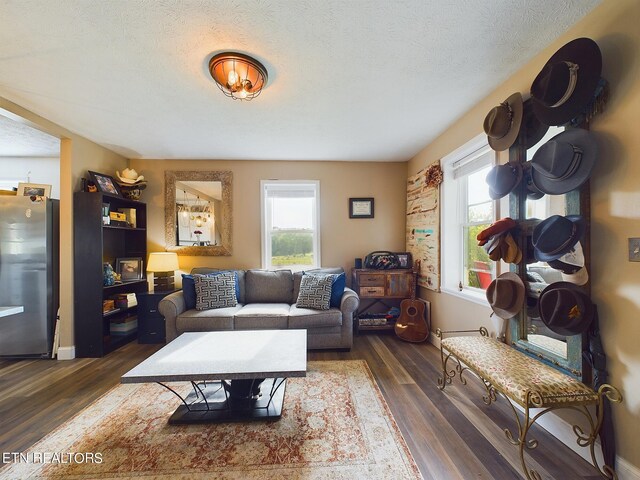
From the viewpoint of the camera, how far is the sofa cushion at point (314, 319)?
278 cm

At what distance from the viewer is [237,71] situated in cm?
167

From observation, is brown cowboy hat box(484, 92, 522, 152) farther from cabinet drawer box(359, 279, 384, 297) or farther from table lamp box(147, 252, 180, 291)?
table lamp box(147, 252, 180, 291)

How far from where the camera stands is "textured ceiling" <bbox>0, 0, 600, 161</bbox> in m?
1.34

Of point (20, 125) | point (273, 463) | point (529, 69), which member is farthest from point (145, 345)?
point (529, 69)

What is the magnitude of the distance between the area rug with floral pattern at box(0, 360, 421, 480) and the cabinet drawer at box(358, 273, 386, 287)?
152 centimetres

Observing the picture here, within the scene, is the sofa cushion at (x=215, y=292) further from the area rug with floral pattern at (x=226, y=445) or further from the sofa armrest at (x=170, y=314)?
the area rug with floral pattern at (x=226, y=445)

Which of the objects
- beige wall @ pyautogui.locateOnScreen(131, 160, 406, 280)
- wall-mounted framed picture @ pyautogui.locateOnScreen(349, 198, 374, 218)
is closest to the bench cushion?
beige wall @ pyautogui.locateOnScreen(131, 160, 406, 280)

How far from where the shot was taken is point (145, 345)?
310cm

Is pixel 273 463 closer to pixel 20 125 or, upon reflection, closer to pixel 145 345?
pixel 145 345

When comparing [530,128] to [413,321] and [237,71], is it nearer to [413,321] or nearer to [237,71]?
[237,71]

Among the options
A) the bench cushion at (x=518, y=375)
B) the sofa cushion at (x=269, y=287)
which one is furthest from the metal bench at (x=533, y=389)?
the sofa cushion at (x=269, y=287)

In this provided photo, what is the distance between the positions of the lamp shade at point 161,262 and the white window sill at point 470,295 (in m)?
3.42

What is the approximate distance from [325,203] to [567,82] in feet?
9.00

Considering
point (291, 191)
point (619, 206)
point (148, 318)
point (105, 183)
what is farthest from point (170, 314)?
point (619, 206)
